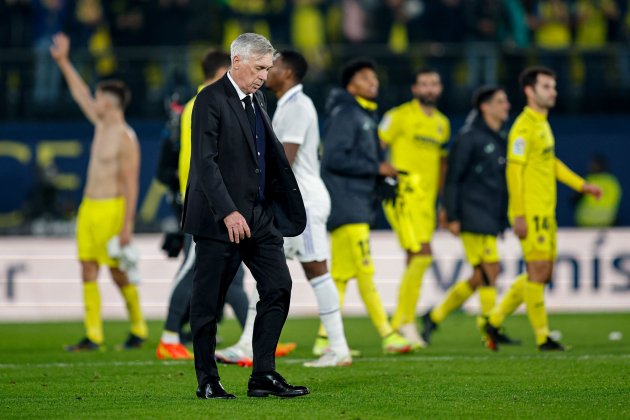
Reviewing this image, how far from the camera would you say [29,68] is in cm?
2061

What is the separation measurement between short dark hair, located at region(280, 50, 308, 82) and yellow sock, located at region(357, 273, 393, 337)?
1850 millimetres

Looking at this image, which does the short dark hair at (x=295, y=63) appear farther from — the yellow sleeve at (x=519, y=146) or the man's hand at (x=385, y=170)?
the yellow sleeve at (x=519, y=146)

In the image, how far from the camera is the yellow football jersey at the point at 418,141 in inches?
513

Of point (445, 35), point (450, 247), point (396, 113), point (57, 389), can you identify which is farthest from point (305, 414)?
point (445, 35)

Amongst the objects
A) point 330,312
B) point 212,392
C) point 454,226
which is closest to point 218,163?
point 212,392

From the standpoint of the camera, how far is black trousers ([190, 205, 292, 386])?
7.83 metres

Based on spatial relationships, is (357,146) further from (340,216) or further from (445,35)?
(445,35)

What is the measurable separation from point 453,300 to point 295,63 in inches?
131

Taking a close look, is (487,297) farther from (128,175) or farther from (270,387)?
(270,387)

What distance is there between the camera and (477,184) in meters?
12.5

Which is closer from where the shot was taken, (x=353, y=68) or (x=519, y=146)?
(x=519, y=146)

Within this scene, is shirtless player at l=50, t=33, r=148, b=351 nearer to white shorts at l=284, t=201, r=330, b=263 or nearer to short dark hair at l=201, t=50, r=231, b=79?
short dark hair at l=201, t=50, r=231, b=79

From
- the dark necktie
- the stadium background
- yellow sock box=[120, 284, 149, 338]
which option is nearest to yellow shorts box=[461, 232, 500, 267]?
yellow sock box=[120, 284, 149, 338]

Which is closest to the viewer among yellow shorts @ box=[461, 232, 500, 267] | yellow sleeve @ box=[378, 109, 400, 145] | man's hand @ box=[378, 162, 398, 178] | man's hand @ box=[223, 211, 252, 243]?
man's hand @ box=[223, 211, 252, 243]
